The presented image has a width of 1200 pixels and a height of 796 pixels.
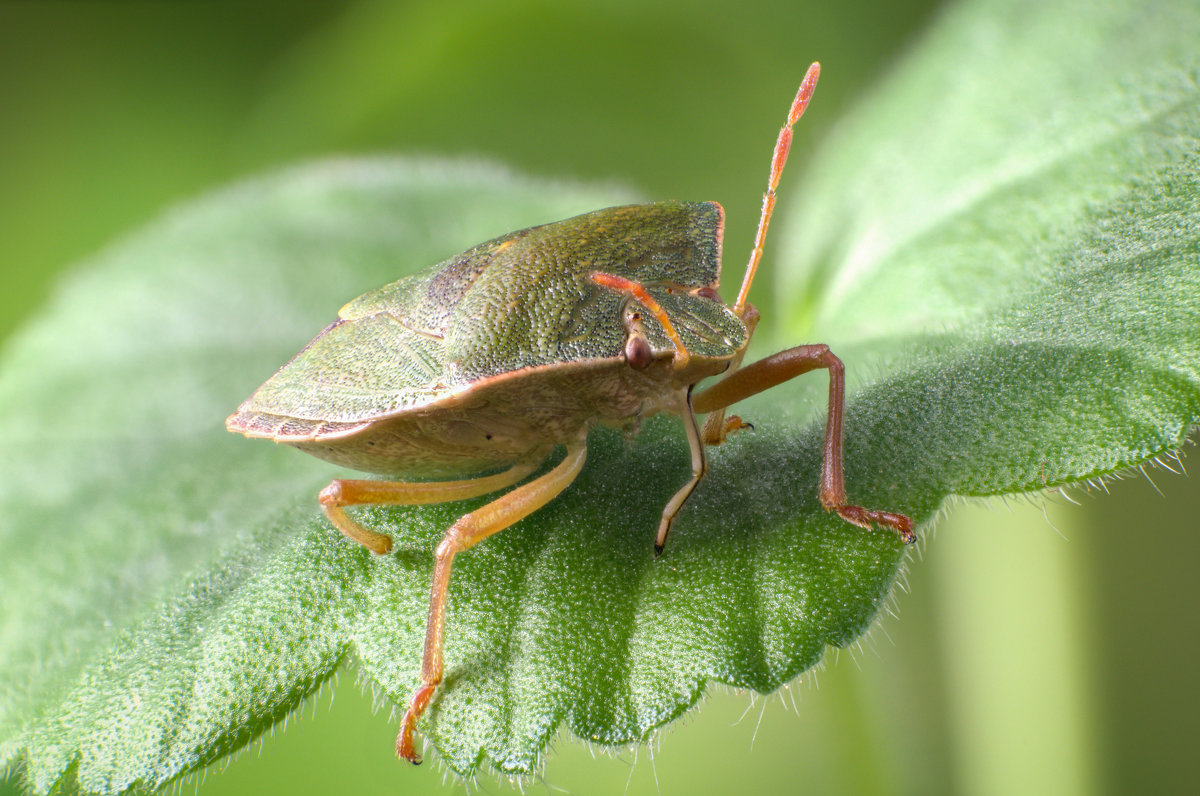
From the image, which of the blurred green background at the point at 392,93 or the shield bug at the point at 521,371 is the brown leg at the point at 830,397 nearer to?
the shield bug at the point at 521,371

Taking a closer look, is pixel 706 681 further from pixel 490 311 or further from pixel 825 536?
pixel 490 311

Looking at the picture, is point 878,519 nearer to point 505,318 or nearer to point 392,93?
point 505,318

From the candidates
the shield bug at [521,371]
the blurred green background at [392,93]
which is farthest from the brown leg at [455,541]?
the blurred green background at [392,93]

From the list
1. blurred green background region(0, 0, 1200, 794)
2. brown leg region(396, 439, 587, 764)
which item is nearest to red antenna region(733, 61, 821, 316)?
brown leg region(396, 439, 587, 764)

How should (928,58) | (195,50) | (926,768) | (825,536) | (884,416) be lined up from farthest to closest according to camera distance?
(195,50) < (928,58) < (926,768) < (884,416) < (825,536)

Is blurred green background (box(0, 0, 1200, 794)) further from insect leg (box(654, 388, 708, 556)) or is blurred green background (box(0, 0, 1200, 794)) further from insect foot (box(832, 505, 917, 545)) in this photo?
insect foot (box(832, 505, 917, 545))

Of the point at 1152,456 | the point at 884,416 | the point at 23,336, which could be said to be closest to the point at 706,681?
the point at 884,416

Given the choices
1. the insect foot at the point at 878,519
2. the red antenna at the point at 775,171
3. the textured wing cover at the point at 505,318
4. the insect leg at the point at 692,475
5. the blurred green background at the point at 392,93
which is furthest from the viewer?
the blurred green background at the point at 392,93
